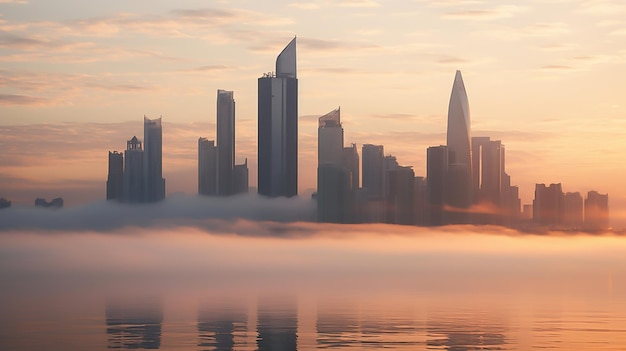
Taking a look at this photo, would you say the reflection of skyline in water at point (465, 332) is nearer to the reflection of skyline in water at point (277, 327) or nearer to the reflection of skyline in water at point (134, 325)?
the reflection of skyline in water at point (277, 327)

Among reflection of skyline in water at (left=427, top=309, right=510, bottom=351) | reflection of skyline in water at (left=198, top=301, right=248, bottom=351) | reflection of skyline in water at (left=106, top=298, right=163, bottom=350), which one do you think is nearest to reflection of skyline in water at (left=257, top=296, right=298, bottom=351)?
reflection of skyline in water at (left=198, top=301, right=248, bottom=351)

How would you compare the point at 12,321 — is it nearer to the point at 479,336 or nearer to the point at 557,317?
the point at 479,336

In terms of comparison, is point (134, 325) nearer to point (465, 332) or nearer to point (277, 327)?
point (277, 327)

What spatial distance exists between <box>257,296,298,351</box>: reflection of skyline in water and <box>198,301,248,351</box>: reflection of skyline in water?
233 centimetres

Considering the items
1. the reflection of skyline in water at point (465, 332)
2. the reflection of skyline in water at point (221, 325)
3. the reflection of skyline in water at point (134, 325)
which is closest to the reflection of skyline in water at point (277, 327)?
the reflection of skyline in water at point (221, 325)

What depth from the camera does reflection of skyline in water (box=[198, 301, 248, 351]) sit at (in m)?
108

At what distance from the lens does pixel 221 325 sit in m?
136

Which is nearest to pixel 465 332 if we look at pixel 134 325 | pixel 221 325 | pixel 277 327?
pixel 277 327

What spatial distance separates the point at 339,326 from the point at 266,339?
73.4ft

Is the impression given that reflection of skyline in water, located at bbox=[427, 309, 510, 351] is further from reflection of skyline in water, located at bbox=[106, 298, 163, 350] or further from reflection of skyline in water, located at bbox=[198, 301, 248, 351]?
reflection of skyline in water, located at bbox=[106, 298, 163, 350]

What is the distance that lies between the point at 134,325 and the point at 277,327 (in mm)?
17852

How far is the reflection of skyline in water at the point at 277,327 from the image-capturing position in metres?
108

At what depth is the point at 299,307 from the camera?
187 m

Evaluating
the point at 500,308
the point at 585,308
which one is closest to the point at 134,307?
the point at 500,308
